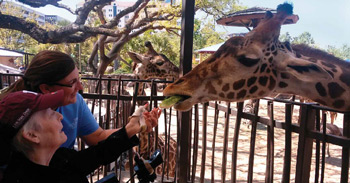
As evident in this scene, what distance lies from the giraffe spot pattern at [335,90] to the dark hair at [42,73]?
2.11m

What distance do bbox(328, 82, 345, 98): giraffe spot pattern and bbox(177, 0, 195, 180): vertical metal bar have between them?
5.10ft

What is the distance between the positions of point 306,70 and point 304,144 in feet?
1.98

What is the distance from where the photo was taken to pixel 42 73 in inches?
64.4

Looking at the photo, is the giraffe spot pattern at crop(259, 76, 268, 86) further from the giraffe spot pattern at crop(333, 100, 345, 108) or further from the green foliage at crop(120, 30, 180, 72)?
the green foliage at crop(120, 30, 180, 72)

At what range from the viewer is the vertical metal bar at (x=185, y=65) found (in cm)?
315

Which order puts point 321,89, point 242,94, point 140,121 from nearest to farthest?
point 140,121
point 321,89
point 242,94

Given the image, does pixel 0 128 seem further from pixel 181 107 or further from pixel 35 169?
pixel 181 107

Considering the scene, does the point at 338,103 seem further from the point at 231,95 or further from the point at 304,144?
the point at 231,95

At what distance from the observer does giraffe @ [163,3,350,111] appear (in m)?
2.26

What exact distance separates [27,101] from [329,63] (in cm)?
240

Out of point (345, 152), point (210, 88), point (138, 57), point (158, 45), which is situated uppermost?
point (158, 45)

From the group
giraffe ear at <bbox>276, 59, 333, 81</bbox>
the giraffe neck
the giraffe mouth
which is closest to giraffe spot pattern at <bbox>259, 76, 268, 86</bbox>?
the giraffe neck

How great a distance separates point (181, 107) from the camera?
7.82ft

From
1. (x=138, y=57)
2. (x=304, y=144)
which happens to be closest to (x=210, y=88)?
(x=304, y=144)
